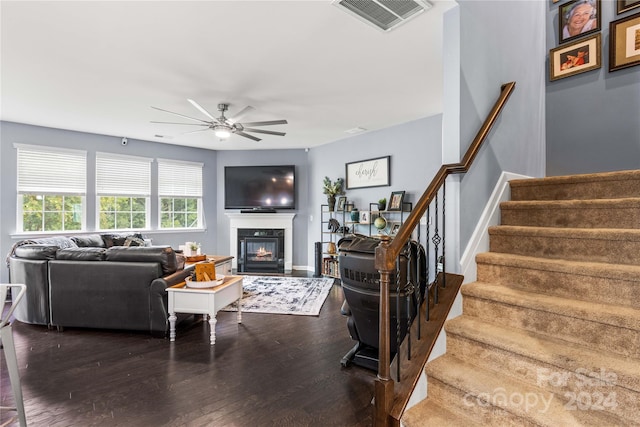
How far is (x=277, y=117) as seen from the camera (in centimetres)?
490

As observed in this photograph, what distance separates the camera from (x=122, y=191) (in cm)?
614

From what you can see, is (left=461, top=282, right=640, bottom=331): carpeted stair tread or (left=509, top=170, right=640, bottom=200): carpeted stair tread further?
(left=509, top=170, right=640, bottom=200): carpeted stair tread

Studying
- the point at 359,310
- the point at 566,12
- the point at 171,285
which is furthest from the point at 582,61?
the point at 171,285

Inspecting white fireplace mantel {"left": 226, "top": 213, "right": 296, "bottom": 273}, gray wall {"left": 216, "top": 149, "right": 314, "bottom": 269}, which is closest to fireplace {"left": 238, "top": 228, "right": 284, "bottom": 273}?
white fireplace mantel {"left": 226, "top": 213, "right": 296, "bottom": 273}

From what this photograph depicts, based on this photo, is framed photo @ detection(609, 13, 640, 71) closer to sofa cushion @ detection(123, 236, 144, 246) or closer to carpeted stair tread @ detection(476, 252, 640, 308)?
carpeted stair tread @ detection(476, 252, 640, 308)

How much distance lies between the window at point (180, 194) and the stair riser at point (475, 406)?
6409mm

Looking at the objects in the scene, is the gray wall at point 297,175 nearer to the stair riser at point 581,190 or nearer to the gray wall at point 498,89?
the gray wall at point 498,89

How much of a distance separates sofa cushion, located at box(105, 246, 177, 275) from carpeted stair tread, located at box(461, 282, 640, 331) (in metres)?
2.83

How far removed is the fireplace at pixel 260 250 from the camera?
6918 millimetres

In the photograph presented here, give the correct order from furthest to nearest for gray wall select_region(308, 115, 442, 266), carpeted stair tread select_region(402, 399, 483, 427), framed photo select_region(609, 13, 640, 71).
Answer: gray wall select_region(308, 115, 442, 266)
framed photo select_region(609, 13, 640, 71)
carpeted stair tread select_region(402, 399, 483, 427)

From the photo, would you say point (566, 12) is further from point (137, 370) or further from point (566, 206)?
point (137, 370)

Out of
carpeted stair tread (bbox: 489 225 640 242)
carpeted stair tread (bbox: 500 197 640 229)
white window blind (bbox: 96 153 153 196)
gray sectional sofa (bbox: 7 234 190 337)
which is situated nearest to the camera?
carpeted stair tread (bbox: 489 225 640 242)

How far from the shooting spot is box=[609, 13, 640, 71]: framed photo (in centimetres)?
261

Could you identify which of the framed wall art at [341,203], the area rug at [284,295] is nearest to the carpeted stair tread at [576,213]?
the area rug at [284,295]
